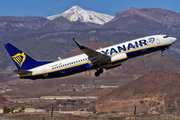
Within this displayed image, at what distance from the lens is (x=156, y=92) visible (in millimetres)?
111750

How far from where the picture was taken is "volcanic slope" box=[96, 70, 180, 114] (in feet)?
339

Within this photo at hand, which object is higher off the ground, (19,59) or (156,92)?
(19,59)

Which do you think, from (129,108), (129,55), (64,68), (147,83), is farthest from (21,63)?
(147,83)

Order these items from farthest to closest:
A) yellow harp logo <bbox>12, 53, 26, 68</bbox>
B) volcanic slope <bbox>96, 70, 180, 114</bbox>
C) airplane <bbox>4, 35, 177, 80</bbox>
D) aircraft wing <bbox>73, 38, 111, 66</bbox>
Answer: volcanic slope <bbox>96, 70, 180, 114</bbox>, yellow harp logo <bbox>12, 53, 26, 68</bbox>, airplane <bbox>4, 35, 177, 80</bbox>, aircraft wing <bbox>73, 38, 111, 66</bbox>

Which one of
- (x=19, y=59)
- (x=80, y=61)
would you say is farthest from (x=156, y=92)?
(x=19, y=59)

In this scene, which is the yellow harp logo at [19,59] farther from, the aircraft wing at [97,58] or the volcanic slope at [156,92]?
the volcanic slope at [156,92]

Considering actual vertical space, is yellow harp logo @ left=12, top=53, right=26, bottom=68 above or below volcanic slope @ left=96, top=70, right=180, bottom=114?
above

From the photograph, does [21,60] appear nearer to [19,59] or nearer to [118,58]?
[19,59]

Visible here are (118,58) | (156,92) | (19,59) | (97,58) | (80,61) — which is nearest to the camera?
(118,58)

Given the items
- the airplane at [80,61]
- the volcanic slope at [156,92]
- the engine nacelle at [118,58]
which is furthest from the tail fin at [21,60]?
the volcanic slope at [156,92]

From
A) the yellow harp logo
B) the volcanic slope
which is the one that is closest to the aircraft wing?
the yellow harp logo

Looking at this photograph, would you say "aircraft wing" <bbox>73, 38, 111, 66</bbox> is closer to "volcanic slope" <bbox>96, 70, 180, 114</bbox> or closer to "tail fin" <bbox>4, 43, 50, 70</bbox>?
"tail fin" <bbox>4, 43, 50, 70</bbox>

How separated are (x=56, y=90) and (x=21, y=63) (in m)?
124

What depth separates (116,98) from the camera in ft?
391
